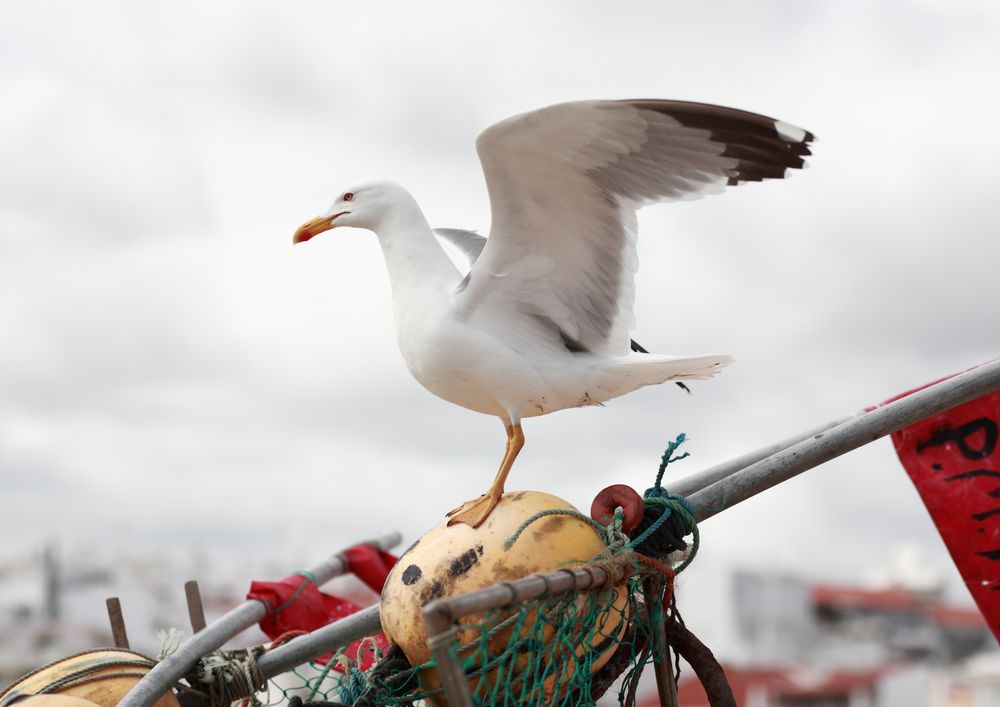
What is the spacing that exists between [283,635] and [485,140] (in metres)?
2.03

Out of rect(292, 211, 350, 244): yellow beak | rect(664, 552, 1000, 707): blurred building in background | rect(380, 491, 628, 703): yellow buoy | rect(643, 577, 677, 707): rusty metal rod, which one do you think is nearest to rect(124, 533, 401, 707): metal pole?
rect(380, 491, 628, 703): yellow buoy

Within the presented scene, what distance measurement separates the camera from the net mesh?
8.79 feet

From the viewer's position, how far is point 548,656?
2793 millimetres

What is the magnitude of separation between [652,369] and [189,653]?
5.94 feet

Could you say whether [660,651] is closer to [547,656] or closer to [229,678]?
[547,656]

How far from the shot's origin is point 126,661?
3.62 metres

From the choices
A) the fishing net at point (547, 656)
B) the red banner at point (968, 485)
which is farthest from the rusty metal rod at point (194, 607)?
the red banner at point (968, 485)

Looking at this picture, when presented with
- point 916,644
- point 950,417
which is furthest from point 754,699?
point 950,417

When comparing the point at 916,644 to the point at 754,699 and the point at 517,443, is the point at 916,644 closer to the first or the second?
the point at 754,699

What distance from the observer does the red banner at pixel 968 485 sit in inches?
154

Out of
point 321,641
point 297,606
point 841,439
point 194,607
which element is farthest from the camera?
point 194,607

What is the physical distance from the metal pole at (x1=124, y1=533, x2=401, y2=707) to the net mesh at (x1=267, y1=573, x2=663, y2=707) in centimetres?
62

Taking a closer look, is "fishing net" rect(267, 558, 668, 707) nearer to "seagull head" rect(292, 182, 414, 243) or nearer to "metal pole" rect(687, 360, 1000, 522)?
"metal pole" rect(687, 360, 1000, 522)

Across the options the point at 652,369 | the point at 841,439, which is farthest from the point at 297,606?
the point at 841,439
